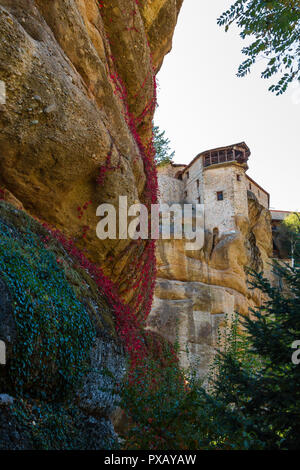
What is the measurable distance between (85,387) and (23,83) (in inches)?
197

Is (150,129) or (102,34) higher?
(102,34)

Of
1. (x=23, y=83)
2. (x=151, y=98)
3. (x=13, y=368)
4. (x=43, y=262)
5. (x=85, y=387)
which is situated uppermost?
(x=151, y=98)

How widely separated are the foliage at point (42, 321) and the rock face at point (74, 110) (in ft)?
6.49

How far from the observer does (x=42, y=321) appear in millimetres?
4285

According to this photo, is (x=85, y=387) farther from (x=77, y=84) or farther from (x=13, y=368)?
(x=77, y=84)

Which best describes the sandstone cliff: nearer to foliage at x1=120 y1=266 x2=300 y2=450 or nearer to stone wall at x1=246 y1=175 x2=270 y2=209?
foliage at x1=120 y1=266 x2=300 y2=450

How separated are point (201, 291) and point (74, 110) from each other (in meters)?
20.5

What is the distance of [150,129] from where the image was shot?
1235cm

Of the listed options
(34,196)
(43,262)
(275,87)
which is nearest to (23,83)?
(34,196)

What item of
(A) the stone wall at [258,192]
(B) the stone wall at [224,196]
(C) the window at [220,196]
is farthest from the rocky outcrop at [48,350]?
(A) the stone wall at [258,192]

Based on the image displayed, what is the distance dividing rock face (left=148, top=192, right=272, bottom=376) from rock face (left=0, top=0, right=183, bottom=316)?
50.0 feet

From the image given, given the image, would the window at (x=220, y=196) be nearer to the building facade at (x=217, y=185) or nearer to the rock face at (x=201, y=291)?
the building facade at (x=217, y=185)

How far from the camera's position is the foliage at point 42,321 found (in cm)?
397

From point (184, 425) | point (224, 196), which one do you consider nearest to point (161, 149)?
point (224, 196)
